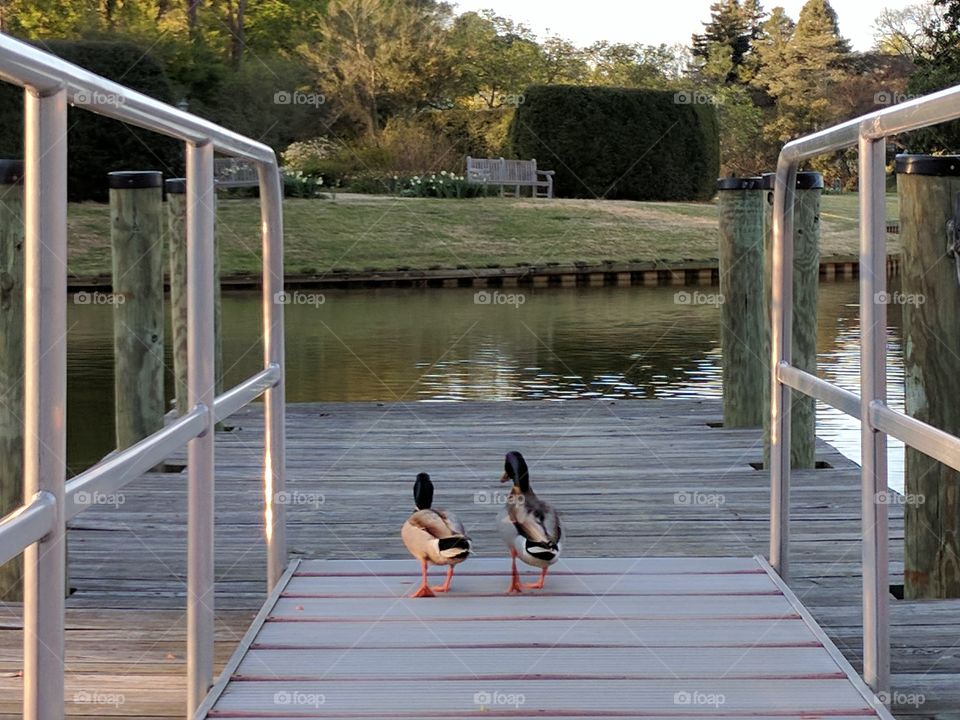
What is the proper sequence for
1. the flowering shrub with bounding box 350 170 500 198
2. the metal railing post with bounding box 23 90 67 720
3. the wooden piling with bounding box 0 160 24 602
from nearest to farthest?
the metal railing post with bounding box 23 90 67 720 < the wooden piling with bounding box 0 160 24 602 < the flowering shrub with bounding box 350 170 500 198

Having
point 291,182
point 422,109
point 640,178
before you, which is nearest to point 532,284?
point 291,182

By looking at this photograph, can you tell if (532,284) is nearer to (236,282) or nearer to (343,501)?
(236,282)

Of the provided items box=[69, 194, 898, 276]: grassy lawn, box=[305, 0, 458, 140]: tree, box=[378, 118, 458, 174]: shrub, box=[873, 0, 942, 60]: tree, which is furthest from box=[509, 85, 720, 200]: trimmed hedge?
box=[873, 0, 942, 60]: tree

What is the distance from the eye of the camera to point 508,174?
31469 millimetres

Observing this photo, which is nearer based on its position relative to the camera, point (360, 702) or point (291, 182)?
point (360, 702)

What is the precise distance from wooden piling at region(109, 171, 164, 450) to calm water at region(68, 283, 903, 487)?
1.40 metres

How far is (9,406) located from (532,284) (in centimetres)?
1960

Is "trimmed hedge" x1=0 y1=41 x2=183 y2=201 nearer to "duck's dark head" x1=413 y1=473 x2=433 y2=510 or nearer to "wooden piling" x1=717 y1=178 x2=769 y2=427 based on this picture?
"wooden piling" x1=717 y1=178 x2=769 y2=427

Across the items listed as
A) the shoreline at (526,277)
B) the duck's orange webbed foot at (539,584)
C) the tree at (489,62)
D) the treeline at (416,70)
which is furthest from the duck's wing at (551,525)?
the tree at (489,62)

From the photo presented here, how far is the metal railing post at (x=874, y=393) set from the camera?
117 inches

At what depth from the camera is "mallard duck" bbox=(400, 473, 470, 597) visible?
403 centimetres

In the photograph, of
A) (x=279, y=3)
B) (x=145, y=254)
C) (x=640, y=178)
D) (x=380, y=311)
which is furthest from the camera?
(x=279, y=3)

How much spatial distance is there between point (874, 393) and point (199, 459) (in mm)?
1450

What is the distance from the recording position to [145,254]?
6.20m
